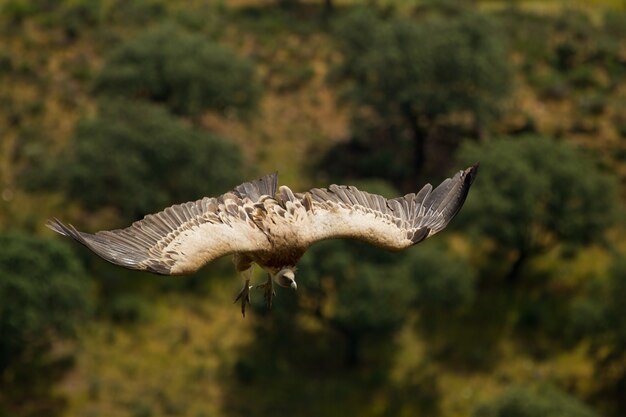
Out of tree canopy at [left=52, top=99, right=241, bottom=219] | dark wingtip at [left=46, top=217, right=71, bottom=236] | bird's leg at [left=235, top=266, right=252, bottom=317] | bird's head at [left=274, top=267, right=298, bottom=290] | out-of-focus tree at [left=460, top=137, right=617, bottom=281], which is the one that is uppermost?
dark wingtip at [left=46, top=217, right=71, bottom=236]

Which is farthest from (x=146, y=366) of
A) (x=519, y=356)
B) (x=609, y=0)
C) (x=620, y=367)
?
(x=609, y=0)

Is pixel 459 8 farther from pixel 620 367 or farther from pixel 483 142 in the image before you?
pixel 620 367

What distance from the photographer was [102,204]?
63062mm

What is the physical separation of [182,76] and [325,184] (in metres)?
8.70

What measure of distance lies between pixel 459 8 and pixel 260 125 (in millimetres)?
14301

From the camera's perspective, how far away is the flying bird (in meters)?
30.3

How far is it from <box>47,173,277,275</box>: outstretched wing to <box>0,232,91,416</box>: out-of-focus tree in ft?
81.9

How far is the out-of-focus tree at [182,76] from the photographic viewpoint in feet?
227

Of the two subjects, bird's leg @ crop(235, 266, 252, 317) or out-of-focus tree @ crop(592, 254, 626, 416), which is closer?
bird's leg @ crop(235, 266, 252, 317)

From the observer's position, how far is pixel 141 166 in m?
62.5

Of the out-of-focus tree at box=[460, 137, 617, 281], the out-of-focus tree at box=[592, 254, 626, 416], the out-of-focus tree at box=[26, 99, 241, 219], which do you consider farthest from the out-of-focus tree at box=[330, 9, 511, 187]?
the out-of-focus tree at box=[592, 254, 626, 416]

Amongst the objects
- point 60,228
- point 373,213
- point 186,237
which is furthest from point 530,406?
point 60,228

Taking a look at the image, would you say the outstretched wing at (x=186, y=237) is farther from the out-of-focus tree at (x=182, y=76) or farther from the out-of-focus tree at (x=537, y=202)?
the out-of-focus tree at (x=182, y=76)

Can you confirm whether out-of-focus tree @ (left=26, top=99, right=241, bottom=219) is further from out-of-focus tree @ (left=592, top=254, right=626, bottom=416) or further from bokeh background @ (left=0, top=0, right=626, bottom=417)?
out-of-focus tree @ (left=592, top=254, right=626, bottom=416)
